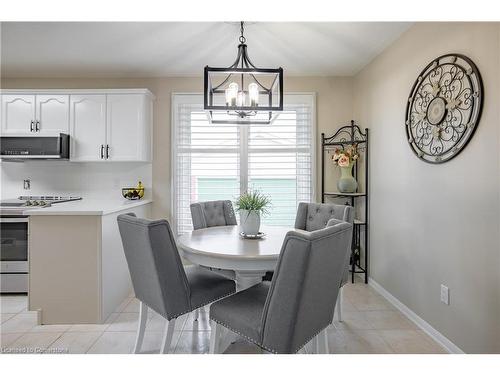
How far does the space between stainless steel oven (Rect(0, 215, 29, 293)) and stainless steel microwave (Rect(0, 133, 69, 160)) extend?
30.3 inches

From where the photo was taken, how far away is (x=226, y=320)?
1.51 m

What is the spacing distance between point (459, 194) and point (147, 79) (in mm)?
3597

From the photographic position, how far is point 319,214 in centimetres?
267

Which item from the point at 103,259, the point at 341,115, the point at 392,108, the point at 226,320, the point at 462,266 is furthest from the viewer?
the point at 341,115

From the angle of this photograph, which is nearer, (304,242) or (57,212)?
(304,242)

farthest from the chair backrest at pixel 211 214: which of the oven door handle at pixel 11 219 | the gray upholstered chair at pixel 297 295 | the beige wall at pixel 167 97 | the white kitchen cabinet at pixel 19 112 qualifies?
the white kitchen cabinet at pixel 19 112

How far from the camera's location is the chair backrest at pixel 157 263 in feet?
5.14

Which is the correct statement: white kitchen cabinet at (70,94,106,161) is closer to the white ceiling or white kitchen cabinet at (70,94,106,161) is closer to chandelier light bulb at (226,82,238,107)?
the white ceiling

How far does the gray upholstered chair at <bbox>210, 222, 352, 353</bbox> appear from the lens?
1.21 m

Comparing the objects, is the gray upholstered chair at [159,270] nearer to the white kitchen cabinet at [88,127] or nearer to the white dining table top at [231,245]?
the white dining table top at [231,245]

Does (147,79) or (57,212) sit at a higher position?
(147,79)

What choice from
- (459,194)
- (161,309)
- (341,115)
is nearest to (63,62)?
(161,309)

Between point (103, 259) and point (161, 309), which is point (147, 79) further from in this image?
point (161, 309)

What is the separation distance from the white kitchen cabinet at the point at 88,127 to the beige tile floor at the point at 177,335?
5.64ft
